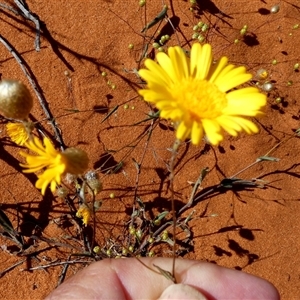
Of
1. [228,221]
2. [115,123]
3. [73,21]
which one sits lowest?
[228,221]

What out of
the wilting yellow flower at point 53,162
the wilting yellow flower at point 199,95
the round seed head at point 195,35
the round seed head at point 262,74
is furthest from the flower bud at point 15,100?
the round seed head at point 262,74

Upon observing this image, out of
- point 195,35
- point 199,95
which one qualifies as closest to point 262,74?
point 195,35

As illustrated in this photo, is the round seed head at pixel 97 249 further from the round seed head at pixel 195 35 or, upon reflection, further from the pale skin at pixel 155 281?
the round seed head at pixel 195 35

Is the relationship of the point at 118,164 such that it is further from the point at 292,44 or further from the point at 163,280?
the point at 292,44

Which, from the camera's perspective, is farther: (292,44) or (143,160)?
(292,44)

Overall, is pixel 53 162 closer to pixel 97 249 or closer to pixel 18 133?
pixel 18 133

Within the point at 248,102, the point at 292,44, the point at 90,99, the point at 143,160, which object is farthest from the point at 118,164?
the point at 292,44

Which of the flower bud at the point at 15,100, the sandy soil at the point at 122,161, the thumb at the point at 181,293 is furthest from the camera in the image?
the sandy soil at the point at 122,161
